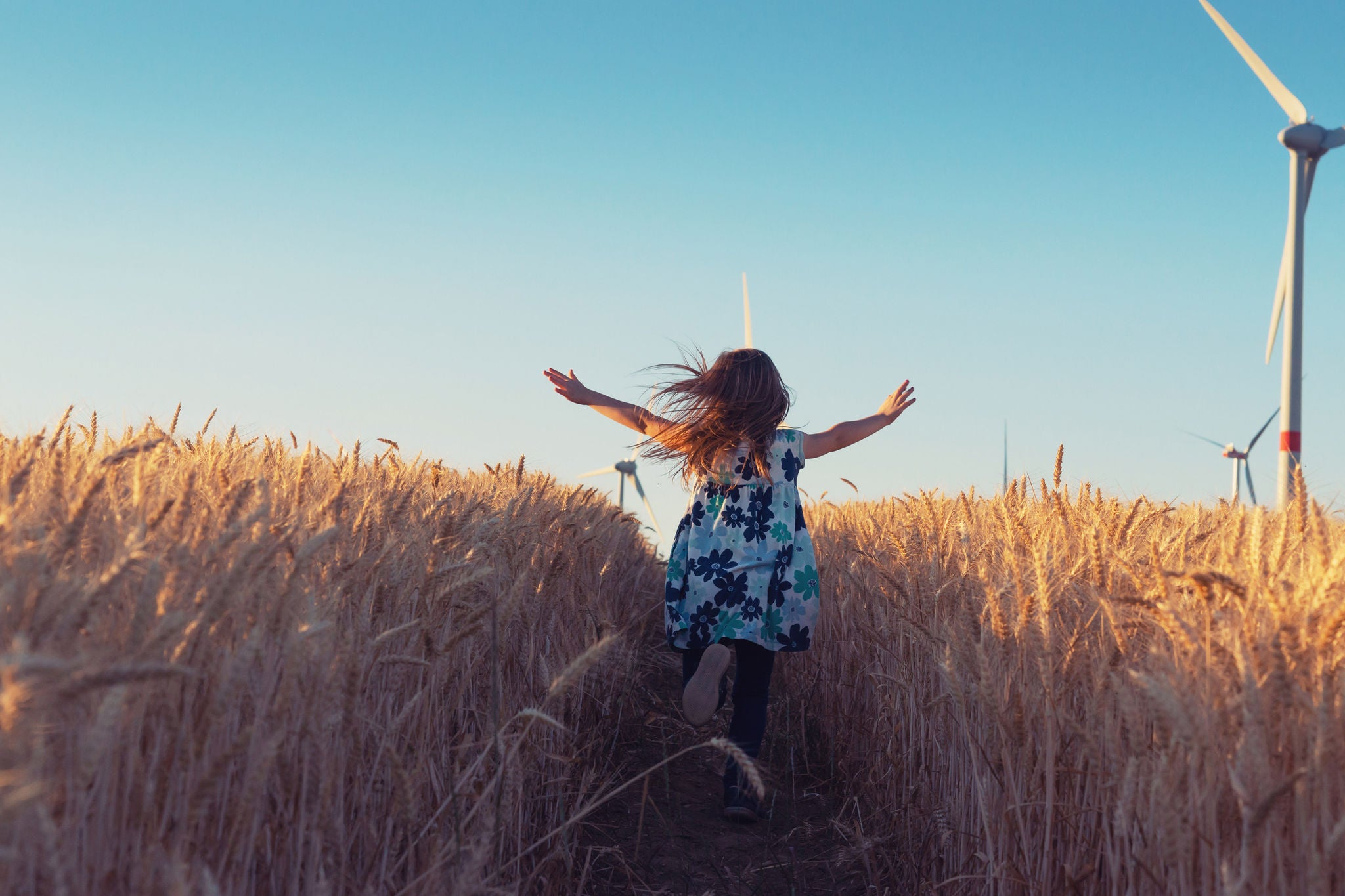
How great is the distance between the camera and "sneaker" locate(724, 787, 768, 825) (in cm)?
385

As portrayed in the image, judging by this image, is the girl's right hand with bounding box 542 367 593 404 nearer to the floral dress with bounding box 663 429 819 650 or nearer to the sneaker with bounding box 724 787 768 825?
the floral dress with bounding box 663 429 819 650

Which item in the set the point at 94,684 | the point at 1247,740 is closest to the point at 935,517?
the point at 1247,740

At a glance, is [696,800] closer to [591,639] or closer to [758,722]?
[758,722]

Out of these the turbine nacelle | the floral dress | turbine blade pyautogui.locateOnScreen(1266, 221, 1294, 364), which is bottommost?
the floral dress

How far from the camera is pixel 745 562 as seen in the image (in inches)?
170

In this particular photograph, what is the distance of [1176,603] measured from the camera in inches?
105

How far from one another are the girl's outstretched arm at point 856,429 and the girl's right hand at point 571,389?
1.20 metres

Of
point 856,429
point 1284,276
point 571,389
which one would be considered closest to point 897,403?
point 856,429

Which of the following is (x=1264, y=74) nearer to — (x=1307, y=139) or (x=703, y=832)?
(x=1307, y=139)

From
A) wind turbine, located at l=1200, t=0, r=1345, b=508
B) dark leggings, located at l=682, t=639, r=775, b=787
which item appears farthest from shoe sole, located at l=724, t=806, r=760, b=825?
wind turbine, located at l=1200, t=0, r=1345, b=508

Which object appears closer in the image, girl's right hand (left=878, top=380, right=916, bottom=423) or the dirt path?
the dirt path

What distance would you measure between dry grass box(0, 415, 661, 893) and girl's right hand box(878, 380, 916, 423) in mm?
2426

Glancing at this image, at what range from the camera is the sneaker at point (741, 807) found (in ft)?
12.6

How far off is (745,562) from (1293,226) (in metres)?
13.6
